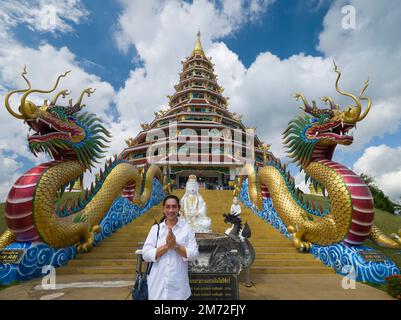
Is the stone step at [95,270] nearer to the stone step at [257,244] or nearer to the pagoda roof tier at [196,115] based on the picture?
the stone step at [257,244]

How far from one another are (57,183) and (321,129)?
6.64 metres

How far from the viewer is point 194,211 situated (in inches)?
257

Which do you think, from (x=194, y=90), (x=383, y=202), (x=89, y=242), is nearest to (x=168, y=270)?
(x=89, y=242)

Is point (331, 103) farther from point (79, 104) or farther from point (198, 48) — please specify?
point (198, 48)

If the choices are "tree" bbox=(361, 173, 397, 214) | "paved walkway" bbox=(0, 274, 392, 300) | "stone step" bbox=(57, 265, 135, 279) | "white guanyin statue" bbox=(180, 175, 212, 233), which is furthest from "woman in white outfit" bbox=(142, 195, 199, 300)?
"tree" bbox=(361, 173, 397, 214)

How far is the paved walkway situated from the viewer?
3559 millimetres

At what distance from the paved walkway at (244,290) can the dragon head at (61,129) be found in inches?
110

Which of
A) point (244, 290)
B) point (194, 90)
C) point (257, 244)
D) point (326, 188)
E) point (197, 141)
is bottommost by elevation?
point (244, 290)

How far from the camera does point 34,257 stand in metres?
4.46

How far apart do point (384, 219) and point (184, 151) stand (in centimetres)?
1470

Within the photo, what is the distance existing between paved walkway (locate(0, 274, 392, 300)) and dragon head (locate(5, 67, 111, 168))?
279 centimetres

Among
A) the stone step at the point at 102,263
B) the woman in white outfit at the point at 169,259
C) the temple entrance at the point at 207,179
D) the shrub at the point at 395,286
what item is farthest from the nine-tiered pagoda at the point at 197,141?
the woman in white outfit at the point at 169,259
